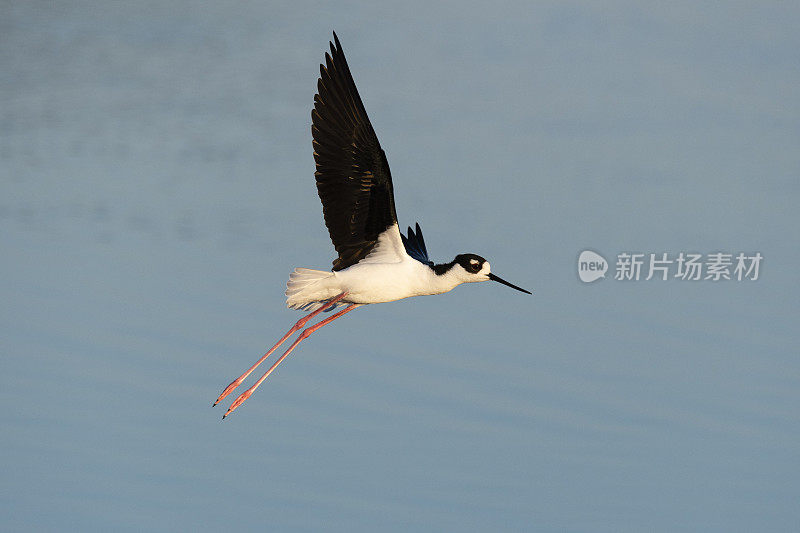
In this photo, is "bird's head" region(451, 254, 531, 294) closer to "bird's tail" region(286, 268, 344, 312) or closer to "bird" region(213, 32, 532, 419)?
"bird" region(213, 32, 532, 419)

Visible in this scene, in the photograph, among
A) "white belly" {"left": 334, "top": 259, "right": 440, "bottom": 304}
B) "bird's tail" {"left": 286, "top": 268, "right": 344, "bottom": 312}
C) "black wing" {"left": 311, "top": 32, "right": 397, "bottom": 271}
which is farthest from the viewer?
"bird's tail" {"left": 286, "top": 268, "right": 344, "bottom": 312}

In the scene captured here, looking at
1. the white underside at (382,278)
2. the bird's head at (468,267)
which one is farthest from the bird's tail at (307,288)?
the bird's head at (468,267)

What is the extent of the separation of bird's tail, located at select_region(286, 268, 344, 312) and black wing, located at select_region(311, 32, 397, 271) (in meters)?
0.32

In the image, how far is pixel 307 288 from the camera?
412 inches

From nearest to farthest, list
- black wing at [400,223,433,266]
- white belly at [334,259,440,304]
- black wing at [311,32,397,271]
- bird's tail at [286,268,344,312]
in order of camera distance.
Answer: black wing at [311,32,397,271] < white belly at [334,259,440,304] < bird's tail at [286,268,344,312] < black wing at [400,223,433,266]

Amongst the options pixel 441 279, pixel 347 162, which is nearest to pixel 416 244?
pixel 441 279

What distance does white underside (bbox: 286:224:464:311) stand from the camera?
1027 centimetres

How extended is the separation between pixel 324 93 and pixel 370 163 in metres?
0.55

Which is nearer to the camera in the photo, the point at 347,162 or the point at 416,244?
the point at 347,162

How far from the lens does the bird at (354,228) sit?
10.0m

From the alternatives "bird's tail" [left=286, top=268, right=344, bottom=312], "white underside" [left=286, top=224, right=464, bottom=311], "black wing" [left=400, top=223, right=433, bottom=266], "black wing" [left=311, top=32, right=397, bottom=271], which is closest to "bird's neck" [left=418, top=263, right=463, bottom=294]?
"white underside" [left=286, top=224, right=464, bottom=311]

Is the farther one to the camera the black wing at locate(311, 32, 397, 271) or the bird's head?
the bird's head

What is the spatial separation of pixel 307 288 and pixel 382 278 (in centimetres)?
57

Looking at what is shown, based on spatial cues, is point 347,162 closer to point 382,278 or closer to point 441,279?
point 382,278
